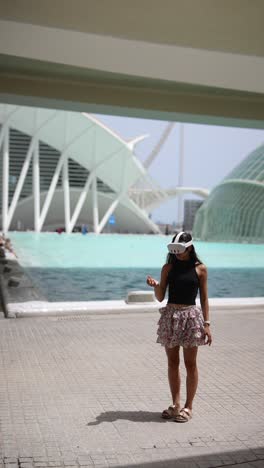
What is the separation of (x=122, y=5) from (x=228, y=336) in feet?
15.0

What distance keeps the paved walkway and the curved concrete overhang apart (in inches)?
156

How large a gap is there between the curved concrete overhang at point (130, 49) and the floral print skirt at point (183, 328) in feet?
16.4

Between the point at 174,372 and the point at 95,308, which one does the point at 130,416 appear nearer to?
the point at 174,372

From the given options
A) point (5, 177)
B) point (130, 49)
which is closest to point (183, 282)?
point (130, 49)

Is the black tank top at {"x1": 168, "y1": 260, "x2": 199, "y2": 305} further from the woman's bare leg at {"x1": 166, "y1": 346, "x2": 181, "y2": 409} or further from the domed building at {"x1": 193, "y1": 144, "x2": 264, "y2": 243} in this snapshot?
the domed building at {"x1": 193, "y1": 144, "x2": 264, "y2": 243}

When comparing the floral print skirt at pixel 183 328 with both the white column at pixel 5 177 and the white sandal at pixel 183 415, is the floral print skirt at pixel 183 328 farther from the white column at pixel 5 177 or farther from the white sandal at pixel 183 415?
the white column at pixel 5 177

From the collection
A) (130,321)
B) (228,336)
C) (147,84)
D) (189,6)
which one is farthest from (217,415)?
(147,84)

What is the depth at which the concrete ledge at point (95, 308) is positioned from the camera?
8680 millimetres

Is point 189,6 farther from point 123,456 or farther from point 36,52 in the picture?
point 123,456

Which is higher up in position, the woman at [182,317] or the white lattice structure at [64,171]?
the white lattice structure at [64,171]

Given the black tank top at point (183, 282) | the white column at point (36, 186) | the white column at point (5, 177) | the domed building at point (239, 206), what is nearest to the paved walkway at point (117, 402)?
the black tank top at point (183, 282)

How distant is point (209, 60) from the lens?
8.99 meters

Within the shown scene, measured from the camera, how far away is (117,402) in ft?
15.7

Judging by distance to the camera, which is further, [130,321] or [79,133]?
[79,133]
